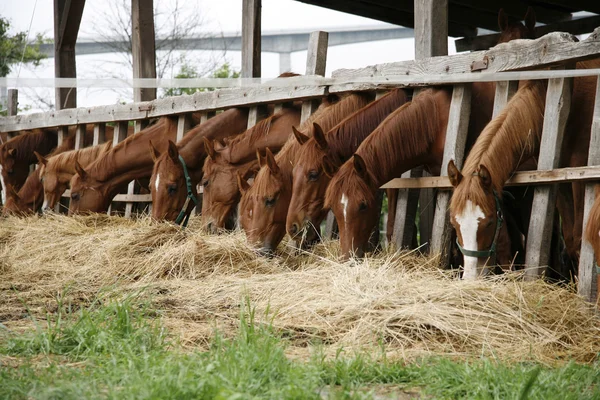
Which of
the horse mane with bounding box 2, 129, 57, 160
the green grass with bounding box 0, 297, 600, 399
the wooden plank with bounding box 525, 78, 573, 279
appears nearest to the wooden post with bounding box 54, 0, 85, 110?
the horse mane with bounding box 2, 129, 57, 160

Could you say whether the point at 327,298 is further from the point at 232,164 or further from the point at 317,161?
the point at 232,164

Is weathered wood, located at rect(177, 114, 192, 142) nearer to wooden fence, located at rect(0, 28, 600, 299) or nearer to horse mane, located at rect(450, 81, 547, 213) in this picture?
wooden fence, located at rect(0, 28, 600, 299)

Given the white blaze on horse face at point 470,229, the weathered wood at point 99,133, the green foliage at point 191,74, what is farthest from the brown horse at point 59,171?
the green foliage at point 191,74

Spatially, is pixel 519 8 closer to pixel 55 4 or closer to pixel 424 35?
pixel 424 35

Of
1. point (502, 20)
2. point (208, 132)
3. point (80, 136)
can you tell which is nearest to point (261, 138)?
point (208, 132)

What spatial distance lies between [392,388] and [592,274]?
2.13 m

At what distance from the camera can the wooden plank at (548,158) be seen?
4812 mm

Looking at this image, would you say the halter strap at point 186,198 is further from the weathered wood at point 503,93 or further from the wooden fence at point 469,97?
the weathered wood at point 503,93

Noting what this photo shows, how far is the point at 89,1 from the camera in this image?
61.6 ft

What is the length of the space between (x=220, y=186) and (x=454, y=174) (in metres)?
3.06

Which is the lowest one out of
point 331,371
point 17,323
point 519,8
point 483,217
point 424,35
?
point 17,323

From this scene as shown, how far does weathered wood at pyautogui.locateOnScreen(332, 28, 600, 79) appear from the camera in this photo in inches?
183

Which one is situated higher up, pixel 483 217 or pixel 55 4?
pixel 55 4

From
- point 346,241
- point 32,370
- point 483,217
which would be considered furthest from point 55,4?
point 32,370
